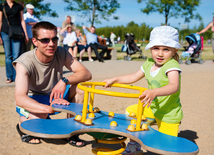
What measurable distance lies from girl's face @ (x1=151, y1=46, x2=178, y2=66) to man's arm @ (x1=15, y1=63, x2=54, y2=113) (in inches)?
48.4

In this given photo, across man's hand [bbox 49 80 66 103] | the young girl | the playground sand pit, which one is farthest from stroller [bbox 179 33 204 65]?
man's hand [bbox 49 80 66 103]

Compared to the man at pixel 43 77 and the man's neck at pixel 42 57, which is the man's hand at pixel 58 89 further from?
the man's neck at pixel 42 57

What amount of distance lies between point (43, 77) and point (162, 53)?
148cm

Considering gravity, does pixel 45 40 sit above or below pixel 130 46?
below

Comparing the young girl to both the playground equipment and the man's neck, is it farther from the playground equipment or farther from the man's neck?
the man's neck

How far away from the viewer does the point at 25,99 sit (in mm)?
2553

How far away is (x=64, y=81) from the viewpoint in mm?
2859

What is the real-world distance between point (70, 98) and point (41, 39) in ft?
3.14

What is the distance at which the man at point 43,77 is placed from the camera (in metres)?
2.59

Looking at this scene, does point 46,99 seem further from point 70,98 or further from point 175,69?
point 175,69

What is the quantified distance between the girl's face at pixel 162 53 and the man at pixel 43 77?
1.09 m

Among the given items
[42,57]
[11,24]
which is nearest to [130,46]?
[11,24]

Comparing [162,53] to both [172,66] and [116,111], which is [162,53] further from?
[116,111]

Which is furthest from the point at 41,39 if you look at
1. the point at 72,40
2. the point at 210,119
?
the point at 72,40
